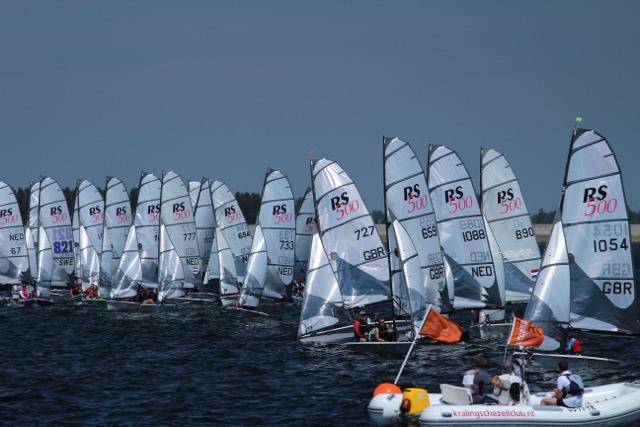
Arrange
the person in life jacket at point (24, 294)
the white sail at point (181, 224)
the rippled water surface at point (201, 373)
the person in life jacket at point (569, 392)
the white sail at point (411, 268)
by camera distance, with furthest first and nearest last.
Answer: the person in life jacket at point (24, 294) → the white sail at point (181, 224) → the white sail at point (411, 268) → the rippled water surface at point (201, 373) → the person in life jacket at point (569, 392)

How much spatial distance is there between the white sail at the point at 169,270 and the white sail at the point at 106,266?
5582 mm

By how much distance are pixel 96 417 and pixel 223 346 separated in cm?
1628

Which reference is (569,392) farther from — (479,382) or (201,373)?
(201,373)

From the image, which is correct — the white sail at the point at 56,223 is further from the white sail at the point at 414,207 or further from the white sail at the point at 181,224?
the white sail at the point at 414,207

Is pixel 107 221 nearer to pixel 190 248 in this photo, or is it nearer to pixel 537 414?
pixel 190 248

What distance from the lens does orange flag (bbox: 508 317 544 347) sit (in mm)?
28781

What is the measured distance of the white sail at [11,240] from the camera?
213ft

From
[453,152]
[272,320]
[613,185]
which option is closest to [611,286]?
[613,185]

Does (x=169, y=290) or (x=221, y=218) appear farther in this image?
(x=221, y=218)

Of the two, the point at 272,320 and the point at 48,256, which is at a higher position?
the point at 48,256

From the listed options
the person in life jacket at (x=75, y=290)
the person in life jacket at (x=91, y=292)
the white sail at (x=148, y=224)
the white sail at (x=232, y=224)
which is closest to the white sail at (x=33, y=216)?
the person in life jacket at (x=75, y=290)

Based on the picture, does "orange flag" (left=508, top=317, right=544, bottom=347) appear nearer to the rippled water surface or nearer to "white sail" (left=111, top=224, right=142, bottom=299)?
the rippled water surface

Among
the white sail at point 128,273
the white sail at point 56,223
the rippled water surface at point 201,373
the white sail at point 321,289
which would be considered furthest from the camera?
the white sail at point 56,223

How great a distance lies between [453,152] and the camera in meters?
45.5
